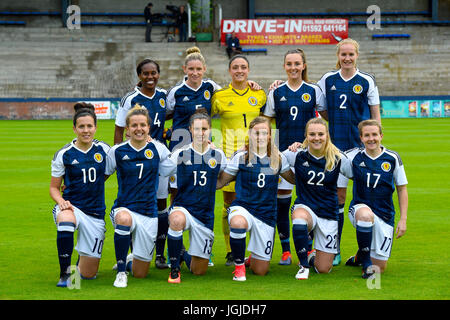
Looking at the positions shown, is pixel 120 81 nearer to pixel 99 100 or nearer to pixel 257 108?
pixel 99 100

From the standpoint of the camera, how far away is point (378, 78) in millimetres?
35938

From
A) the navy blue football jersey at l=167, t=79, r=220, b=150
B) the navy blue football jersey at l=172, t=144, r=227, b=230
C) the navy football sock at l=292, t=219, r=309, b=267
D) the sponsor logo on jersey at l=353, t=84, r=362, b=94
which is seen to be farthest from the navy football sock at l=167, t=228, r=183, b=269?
the sponsor logo on jersey at l=353, t=84, r=362, b=94

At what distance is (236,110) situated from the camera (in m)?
6.88

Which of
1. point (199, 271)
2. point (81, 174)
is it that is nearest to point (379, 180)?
point (199, 271)

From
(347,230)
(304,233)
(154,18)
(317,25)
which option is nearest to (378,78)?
(317,25)

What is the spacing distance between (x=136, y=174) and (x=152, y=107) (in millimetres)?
1042

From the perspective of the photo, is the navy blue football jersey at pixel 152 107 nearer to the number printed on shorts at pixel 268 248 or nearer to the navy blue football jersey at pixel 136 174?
the navy blue football jersey at pixel 136 174

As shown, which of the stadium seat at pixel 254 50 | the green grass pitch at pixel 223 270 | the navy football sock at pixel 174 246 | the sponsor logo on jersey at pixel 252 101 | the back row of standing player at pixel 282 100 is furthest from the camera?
the stadium seat at pixel 254 50

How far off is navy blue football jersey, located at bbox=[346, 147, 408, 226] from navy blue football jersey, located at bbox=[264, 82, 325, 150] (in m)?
0.84

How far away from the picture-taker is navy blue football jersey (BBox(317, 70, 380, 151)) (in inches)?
270

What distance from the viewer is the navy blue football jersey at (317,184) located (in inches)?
245

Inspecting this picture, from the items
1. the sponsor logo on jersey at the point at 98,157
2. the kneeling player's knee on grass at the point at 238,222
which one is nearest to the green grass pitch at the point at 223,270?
the kneeling player's knee on grass at the point at 238,222

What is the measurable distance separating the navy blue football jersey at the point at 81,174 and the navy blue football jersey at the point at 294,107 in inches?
74.5

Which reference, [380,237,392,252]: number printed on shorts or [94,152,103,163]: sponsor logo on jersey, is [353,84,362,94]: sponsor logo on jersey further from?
[94,152,103,163]: sponsor logo on jersey
